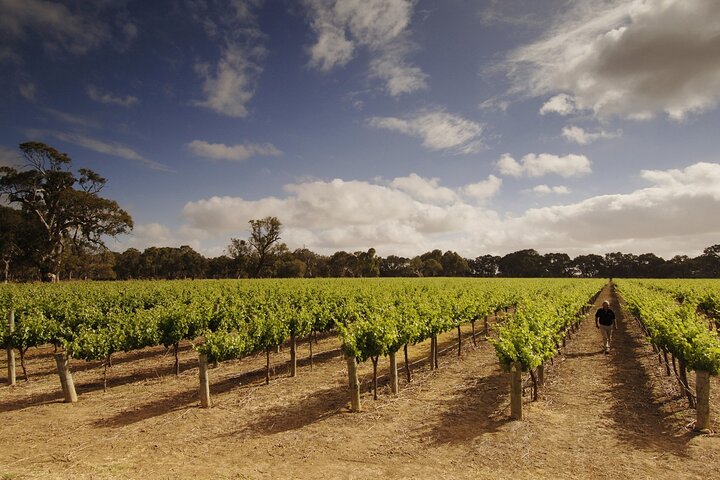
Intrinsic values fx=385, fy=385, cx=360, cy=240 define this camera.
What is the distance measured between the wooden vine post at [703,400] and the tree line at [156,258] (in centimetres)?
5467

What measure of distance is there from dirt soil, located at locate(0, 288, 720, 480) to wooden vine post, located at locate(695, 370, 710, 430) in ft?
1.53

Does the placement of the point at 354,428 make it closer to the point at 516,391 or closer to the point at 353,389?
the point at 353,389

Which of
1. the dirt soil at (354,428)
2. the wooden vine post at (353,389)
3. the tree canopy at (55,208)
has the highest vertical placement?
the tree canopy at (55,208)

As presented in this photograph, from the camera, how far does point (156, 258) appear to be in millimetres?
106375

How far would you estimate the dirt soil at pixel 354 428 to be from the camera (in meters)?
7.46

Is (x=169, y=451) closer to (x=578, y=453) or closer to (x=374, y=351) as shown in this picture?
(x=374, y=351)

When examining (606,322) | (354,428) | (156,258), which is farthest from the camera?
(156,258)

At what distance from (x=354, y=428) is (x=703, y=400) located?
791 cm

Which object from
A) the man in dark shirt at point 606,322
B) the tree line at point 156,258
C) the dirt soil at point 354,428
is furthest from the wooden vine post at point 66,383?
the tree line at point 156,258

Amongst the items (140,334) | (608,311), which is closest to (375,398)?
(140,334)

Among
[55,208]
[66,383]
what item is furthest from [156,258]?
[66,383]

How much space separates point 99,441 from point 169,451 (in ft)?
6.34

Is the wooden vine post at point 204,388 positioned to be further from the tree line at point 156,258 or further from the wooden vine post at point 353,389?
the tree line at point 156,258

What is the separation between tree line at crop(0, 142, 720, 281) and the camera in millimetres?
44969
